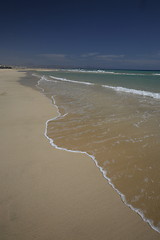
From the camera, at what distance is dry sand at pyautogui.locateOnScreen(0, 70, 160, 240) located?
6.33 ft

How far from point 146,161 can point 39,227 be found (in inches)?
99.0

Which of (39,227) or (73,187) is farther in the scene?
(73,187)

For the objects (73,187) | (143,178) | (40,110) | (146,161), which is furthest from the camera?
(40,110)

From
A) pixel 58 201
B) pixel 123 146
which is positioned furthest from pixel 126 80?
pixel 58 201

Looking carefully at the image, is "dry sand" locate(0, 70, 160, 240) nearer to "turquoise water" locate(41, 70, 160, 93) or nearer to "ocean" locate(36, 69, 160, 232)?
"ocean" locate(36, 69, 160, 232)

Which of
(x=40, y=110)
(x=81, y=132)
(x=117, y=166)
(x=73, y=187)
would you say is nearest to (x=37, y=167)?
(x=73, y=187)

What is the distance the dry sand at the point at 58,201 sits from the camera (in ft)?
6.33

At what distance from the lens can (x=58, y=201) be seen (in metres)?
2.32

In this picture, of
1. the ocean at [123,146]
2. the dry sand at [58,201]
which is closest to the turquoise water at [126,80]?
the ocean at [123,146]

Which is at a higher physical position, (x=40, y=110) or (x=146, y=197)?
(x=40, y=110)

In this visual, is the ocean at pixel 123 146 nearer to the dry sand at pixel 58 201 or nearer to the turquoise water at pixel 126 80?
the dry sand at pixel 58 201

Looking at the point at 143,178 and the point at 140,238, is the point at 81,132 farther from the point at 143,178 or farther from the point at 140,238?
the point at 140,238

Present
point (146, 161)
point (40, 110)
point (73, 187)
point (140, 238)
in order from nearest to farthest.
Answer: point (140, 238), point (73, 187), point (146, 161), point (40, 110)

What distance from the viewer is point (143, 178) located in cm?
282
